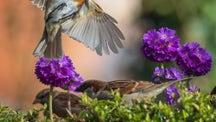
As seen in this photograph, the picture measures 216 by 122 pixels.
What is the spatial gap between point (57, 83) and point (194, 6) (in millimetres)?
5671

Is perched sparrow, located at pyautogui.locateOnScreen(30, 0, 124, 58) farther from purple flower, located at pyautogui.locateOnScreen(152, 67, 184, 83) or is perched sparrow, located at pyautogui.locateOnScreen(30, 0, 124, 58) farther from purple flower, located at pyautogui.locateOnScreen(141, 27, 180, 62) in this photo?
purple flower, located at pyautogui.locateOnScreen(152, 67, 184, 83)

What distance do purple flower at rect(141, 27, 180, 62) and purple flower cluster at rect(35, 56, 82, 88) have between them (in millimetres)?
430

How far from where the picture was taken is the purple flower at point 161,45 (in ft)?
12.2

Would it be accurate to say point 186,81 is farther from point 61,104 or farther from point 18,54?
point 18,54

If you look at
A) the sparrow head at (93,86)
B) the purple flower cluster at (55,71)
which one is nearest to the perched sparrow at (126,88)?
the sparrow head at (93,86)

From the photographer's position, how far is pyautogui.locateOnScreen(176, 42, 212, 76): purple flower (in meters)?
3.75

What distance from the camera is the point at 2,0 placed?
28.1 feet

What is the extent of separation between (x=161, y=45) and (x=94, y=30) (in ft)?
1.10

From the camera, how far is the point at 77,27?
3527 millimetres

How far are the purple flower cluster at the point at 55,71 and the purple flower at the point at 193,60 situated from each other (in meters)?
0.56

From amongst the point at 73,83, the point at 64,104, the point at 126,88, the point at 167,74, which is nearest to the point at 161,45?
the point at 167,74

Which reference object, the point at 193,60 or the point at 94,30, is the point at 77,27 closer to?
the point at 94,30

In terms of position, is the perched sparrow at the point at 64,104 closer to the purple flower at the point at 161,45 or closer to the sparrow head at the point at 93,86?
the sparrow head at the point at 93,86

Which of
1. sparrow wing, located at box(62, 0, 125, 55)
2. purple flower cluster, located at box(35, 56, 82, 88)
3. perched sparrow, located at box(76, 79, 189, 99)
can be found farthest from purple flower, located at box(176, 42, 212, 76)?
purple flower cluster, located at box(35, 56, 82, 88)
